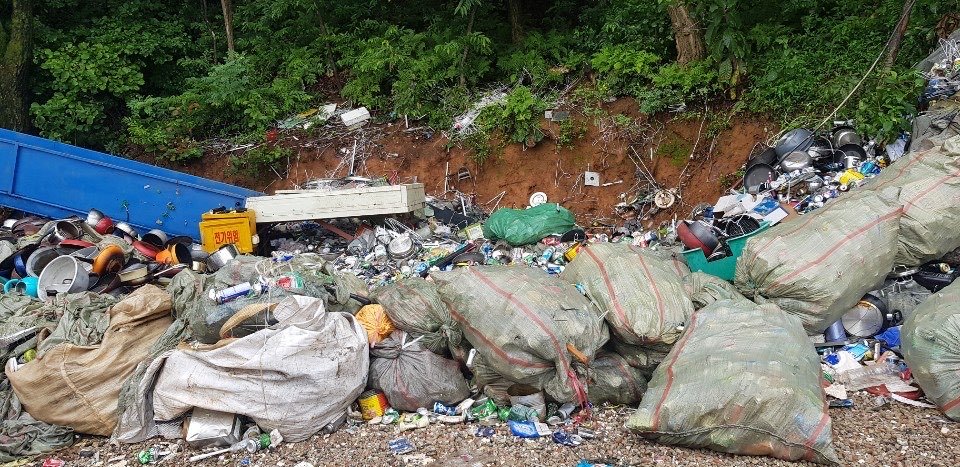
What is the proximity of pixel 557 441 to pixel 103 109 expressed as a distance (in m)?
7.94

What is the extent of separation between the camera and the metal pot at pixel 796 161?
593 cm

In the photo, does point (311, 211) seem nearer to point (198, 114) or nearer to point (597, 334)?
point (198, 114)

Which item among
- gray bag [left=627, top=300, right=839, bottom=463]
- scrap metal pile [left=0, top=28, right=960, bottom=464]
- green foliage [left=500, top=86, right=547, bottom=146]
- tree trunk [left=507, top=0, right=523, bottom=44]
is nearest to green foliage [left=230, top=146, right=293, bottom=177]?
green foliage [left=500, top=86, right=547, bottom=146]

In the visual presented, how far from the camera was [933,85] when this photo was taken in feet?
19.0

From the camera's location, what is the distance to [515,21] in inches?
Answer: 350

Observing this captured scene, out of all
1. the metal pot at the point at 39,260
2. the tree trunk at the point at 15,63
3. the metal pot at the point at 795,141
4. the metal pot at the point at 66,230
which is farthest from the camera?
the tree trunk at the point at 15,63

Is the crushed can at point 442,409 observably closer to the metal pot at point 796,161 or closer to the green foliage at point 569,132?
the metal pot at point 796,161

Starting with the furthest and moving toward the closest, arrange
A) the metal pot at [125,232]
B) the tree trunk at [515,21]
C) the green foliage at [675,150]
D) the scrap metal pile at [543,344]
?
the tree trunk at [515,21], the green foliage at [675,150], the metal pot at [125,232], the scrap metal pile at [543,344]

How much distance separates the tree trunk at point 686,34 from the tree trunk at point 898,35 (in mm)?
1680

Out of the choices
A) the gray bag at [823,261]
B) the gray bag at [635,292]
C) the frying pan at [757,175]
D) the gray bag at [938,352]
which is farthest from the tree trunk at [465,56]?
the gray bag at [938,352]

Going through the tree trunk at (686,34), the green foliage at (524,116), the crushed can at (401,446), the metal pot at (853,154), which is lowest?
the crushed can at (401,446)

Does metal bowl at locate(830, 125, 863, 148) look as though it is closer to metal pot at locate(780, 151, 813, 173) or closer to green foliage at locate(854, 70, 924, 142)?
green foliage at locate(854, 70, 924, 142)

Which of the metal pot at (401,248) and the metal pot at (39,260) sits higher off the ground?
the metal pot at (39,260)

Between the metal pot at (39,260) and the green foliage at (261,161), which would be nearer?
the metal pot at (39,260)
